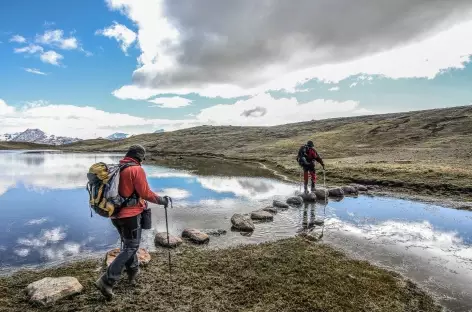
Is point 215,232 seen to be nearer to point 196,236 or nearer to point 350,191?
point 196,236

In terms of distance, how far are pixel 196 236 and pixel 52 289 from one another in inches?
268

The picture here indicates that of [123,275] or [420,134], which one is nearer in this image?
[123,275]

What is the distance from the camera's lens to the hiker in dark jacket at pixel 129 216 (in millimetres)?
9430

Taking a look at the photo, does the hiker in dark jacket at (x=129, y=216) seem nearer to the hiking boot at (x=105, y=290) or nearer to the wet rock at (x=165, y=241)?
the hiking boot at (x=105, y=290)

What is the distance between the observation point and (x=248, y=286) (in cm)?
1034

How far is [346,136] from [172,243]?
97471 millimetres

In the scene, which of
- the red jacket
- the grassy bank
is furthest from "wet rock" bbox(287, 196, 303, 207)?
the red jacket

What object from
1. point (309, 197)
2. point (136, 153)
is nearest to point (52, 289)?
point (136, 153)

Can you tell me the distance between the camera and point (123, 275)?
10.9m

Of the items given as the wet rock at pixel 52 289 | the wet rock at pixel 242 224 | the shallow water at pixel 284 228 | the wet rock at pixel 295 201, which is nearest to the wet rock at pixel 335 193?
the shallow water at pixel 284 228

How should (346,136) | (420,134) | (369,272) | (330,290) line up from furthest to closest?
(346,136) → (420,134) → (369,272) → (330,290)

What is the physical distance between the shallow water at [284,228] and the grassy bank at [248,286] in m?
1.69

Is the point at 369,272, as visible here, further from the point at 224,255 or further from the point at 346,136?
the point at 346,136

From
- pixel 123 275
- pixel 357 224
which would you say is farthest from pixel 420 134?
pixel 123 275
